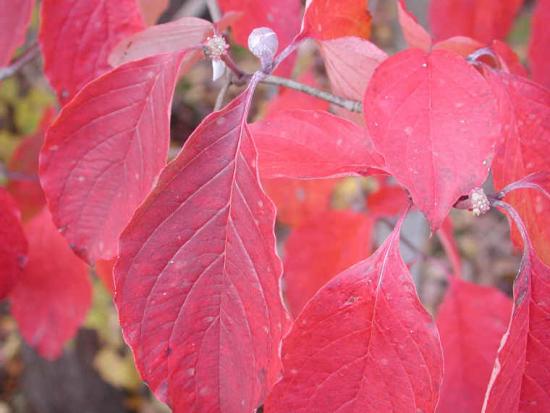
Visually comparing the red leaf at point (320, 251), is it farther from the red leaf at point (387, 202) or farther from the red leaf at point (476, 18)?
the red leaf at point (476, 18)

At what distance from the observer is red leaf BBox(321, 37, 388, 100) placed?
0.71m

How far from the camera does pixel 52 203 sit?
0.69m

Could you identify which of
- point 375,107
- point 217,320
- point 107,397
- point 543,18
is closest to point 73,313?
point 217,320

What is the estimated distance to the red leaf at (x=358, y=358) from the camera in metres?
0.59

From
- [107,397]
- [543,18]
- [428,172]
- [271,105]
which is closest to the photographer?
[428,172]

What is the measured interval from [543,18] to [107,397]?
87.8 inches

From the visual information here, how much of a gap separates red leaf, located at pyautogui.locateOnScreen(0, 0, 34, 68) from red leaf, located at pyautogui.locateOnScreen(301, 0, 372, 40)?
40 cm

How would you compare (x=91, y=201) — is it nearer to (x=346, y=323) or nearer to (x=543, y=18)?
(x=346, y=323)

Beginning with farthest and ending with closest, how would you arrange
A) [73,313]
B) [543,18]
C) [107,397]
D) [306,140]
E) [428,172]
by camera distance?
[107,397]
[73,313]
[543,18]
[306,140]
[428,172]

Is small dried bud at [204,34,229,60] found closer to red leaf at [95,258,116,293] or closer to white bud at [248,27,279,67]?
white bud at [248,27,279,67]

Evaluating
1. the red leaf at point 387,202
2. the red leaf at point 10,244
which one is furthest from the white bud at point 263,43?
the red leaf at point 387,202

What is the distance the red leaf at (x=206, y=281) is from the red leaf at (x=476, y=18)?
64 centimetres

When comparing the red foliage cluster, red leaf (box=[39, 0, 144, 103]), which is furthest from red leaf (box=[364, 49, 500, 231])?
red leaf (box=[39, 0, 144, 103])

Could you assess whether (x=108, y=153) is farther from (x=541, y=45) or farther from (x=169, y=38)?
(x=541, y=45)
